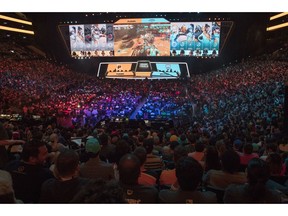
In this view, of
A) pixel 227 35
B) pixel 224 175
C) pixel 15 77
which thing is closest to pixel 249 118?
pixel 224 175

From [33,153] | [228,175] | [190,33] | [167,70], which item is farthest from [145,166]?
[167,70]

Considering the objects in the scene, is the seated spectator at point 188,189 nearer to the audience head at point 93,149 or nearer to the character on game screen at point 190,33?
the audience head at point 93,149

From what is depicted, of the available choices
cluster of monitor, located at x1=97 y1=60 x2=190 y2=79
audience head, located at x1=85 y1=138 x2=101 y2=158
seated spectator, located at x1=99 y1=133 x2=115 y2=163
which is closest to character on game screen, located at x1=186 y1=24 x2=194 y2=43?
cluster of monitor, located at x1=97 y1=60 x2=190 y2=79

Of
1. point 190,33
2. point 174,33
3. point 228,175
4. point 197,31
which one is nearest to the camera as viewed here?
point 228,175

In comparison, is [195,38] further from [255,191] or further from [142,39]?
[255,191]

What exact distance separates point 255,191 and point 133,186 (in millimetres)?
1112

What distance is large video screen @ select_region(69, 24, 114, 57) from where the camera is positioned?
1563 inches

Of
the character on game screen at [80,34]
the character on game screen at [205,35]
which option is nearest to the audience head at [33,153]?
the character on game screen at [205,35]

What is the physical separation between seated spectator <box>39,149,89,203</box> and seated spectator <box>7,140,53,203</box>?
17.2 inches

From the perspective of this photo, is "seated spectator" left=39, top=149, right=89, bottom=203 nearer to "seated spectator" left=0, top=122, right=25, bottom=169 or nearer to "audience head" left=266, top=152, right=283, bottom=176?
"seated spectator" left=0, top=122, right=25, bottom=169

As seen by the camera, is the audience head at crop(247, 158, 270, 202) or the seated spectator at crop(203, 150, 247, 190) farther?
the seated spectator at crop(203, 150, 247, 190)

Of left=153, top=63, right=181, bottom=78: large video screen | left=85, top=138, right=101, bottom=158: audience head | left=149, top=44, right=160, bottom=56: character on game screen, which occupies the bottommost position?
left=85, top=138, right=101, bottom=158: audience head

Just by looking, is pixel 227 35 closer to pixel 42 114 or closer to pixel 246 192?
pixel 42 114

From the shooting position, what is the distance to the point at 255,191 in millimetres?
3023
